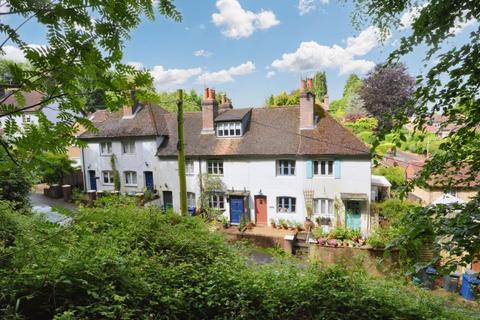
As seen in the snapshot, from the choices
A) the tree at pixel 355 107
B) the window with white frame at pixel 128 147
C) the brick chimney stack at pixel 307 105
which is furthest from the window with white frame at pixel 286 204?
the tree at pixel 355 107

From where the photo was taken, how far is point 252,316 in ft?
13.4

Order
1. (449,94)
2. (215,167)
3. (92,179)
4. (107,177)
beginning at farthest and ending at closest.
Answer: (92,179) < (107,177) < (215,167) < (449,94)

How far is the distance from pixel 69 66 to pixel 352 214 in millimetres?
18069

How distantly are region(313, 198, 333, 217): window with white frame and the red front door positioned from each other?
325cm

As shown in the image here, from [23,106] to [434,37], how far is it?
3.70 metres

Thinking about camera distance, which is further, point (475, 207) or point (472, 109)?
point (472, 109)

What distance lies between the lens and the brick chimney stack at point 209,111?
20.3 meters

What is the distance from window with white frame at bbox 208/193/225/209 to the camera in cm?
1977

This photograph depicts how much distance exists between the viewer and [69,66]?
4.62ft

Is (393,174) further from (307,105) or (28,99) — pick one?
(28,99)

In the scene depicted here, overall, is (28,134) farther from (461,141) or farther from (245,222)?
(245,222)

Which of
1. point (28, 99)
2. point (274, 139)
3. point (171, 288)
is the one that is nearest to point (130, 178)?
point (274, 139)

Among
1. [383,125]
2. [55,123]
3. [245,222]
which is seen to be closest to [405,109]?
[383,125]

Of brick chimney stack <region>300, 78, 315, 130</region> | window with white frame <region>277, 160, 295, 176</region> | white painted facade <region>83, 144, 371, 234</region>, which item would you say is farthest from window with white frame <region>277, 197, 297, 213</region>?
brick chimney stack <region>300, 78, 315, 130</region>
